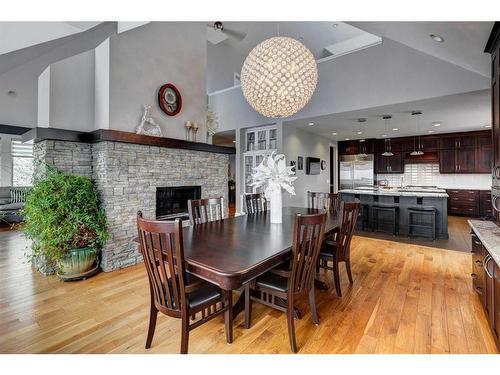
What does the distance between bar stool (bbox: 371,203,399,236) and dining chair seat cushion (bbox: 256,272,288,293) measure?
4236 mm

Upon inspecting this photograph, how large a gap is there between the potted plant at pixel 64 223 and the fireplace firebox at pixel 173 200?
0.98m

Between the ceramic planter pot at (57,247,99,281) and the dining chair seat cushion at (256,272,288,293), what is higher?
the dining chair seat cushion at (256,272,288,293)

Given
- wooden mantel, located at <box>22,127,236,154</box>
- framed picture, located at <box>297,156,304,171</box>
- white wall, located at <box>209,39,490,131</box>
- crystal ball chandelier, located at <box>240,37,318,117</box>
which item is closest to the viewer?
crystal ball chandelier, located at <box>240,37,318,117</box>

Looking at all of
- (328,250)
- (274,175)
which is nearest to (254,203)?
(274,175)

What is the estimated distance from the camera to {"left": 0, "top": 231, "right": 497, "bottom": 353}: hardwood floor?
1.83m

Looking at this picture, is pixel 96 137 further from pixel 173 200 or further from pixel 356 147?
pixel 356 147

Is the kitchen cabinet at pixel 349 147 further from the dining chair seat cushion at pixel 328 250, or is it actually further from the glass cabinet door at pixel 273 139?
the dining chair seat cushion at pixel 328 250

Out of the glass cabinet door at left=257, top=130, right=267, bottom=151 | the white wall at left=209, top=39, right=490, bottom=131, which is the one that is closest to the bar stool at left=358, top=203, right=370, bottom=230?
the white wall at left=209, top=39, right=490, bottom=131

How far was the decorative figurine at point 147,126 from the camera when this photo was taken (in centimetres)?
371

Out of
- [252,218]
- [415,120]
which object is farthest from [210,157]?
[415,120]

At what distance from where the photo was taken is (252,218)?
2.92 meters

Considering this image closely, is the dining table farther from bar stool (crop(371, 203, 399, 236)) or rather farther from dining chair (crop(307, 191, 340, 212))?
bar stool (crop(371, 203, 399, 236))
